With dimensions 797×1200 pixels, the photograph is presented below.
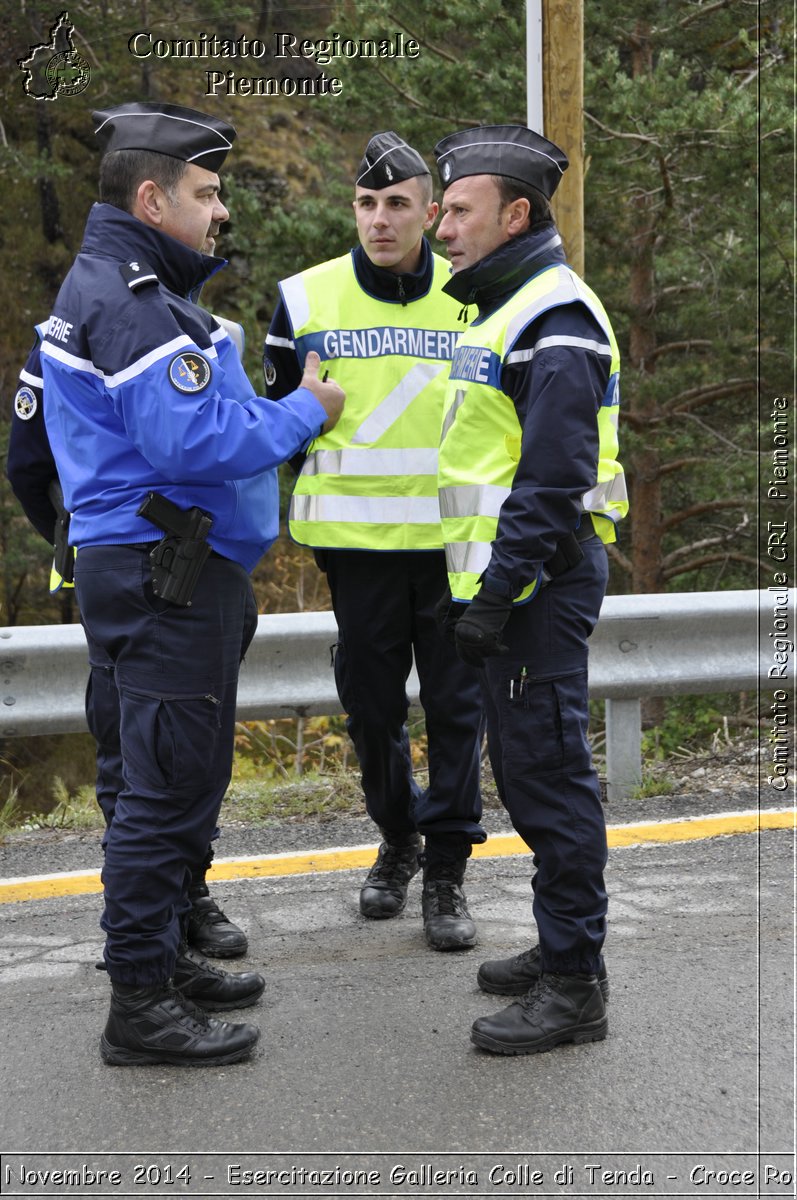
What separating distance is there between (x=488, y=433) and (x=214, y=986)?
1556mm

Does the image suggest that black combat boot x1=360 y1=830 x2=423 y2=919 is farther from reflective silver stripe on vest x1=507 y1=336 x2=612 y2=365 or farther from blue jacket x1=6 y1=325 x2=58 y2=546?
reflective silver stripe on vest x1=507 y1=336 x2=612 y2=365

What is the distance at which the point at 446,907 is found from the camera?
374cm

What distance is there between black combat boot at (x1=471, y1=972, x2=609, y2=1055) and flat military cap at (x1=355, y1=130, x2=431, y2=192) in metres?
2.26

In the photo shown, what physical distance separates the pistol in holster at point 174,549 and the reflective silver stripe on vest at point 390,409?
94 cm

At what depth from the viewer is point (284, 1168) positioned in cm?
250

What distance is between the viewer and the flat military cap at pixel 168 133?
9.66 ft

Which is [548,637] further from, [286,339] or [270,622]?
[270,622]

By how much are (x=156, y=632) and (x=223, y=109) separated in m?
22.7

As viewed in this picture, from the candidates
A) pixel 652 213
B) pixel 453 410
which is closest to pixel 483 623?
pixel 453 410

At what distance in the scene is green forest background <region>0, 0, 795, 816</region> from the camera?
38.4 ft

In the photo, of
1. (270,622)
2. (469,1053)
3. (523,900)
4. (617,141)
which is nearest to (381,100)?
(617,141)

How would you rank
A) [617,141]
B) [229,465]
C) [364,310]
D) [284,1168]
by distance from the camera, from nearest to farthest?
[284,1168], [229,465], [364,310], [617,141]

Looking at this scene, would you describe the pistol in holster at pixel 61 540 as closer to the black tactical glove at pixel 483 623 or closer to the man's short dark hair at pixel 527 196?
the black tactical glove at pixel 483 623

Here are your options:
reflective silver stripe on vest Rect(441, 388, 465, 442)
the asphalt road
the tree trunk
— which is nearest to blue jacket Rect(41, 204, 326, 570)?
reflective silver stripe on vest Rect(441, 388, 465, 442)
